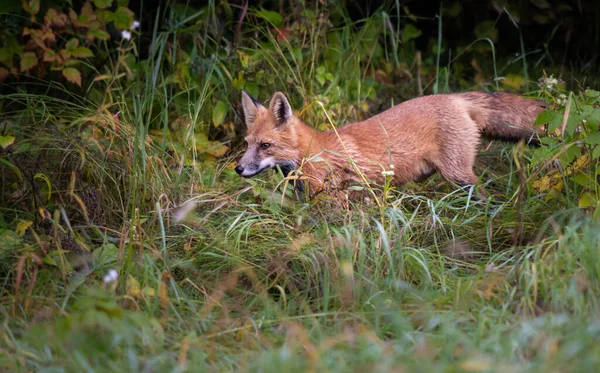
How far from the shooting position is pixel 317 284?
3.88 m

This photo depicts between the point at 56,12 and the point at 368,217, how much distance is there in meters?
3.32

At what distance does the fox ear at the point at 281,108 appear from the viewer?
5.38m

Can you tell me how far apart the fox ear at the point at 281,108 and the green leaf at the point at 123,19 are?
5.28ft

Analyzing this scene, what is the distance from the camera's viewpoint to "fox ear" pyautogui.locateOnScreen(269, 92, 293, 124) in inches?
212

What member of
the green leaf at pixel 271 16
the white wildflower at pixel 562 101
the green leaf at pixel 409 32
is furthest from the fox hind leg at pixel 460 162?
the green leaf at pixel 409 32

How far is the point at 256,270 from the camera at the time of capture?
4086mm

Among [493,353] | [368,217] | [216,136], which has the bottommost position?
[216,136]

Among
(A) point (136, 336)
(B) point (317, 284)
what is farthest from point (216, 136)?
(A) point (136, 336)

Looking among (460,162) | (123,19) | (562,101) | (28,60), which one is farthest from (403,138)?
(28,60)

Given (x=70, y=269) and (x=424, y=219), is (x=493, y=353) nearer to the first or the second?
(x=424, y=219)

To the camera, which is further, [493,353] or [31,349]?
[31,349]

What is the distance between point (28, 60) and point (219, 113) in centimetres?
164

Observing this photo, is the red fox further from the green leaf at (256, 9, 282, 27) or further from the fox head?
the green leaf at (256, 9, 282, 27)

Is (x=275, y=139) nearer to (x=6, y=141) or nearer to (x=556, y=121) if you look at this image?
(x=6, y=141)
